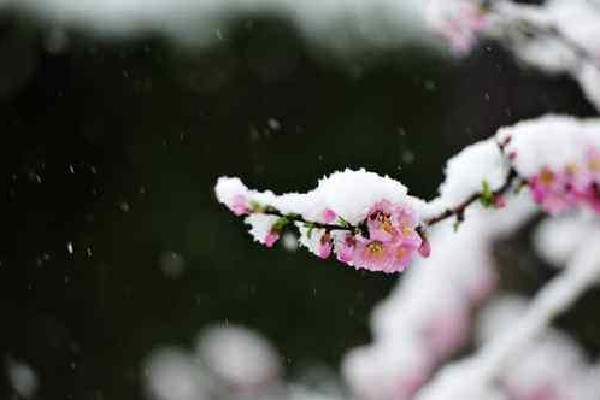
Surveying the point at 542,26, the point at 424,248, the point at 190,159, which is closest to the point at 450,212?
the point at 424,248

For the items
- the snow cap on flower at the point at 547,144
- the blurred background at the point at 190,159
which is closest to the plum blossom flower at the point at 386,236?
the snow cap on flower at the point at 547,144

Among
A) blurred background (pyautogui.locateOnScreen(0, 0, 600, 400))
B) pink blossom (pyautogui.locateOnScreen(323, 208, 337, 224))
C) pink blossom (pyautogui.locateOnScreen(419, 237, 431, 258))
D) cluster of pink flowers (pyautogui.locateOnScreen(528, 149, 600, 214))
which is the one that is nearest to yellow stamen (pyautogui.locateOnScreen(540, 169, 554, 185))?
cluster of pink flowers (pyautogui.locateOnScreen(528, 149, 600, 214))

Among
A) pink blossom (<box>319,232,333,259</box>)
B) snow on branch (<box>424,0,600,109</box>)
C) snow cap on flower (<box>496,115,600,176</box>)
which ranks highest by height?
snow on branch (<box>424,0,600,109</box>)

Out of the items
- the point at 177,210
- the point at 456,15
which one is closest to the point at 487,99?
the point at 177,210

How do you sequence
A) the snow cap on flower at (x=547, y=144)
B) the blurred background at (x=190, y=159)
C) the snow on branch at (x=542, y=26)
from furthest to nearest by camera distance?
1. the blurred background at (x=190, y=159)
2. the snow on branch at (x=542, y=26)
3. the snow cap on flower at (x=547, y=144)

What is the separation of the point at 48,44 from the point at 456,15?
5.73 metres

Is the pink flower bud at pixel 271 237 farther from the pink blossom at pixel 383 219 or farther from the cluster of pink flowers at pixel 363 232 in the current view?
the pink blossom at pixel 383 219

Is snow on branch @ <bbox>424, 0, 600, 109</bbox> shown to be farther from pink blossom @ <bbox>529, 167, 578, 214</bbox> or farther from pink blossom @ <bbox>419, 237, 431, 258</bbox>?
pink blossom @ <bbox>419, 237, 431, 258</bbox>

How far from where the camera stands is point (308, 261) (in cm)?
645

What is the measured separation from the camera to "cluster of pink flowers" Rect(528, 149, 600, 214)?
1.34m

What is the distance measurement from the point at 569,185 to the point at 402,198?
1.10 feet

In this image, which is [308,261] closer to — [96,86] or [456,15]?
[96,86]

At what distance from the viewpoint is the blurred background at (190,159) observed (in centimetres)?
643

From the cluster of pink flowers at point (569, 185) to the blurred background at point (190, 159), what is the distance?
15.6ft
